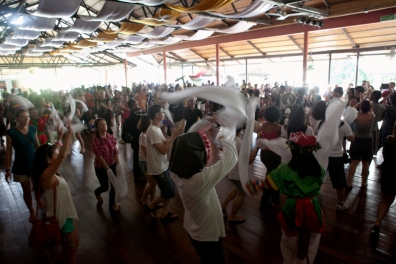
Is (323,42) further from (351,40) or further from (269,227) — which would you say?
(269,227)

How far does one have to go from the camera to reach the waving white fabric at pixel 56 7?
5449 mm

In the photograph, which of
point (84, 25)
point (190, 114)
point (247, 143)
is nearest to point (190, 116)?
point (190, 114)

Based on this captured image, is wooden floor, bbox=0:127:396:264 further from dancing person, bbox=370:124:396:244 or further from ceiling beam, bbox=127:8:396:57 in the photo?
ceiling beam, bbox=127:8:396:57

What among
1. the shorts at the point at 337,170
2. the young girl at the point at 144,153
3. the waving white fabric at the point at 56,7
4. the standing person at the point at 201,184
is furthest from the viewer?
the waving white fabric at the point at 56,7

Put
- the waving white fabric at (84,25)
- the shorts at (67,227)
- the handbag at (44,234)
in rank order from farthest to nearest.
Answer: the waving white fabric at (84,25) → the shorts at (67,227) → the handbag at (44,234)

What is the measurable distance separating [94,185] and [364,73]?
1140 cm

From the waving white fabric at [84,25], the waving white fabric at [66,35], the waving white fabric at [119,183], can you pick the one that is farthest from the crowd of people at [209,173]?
the waving white fabric at [66,35]

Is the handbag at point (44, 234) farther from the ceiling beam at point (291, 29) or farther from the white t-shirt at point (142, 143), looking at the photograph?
the ceiling beam at point (291, 29)

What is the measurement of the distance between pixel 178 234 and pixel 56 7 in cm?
538

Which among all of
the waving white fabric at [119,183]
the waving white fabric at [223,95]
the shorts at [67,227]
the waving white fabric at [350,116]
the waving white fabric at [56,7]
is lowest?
the waving white fabric at [119,183]

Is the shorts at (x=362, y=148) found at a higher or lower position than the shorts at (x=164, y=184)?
higher

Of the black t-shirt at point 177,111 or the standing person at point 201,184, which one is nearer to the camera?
the standing person at point 201,184

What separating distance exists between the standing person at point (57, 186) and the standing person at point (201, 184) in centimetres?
83

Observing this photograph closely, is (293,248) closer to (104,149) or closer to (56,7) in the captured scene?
(104,149)
